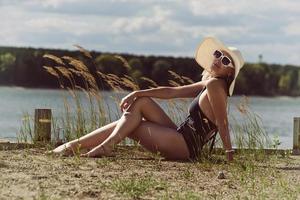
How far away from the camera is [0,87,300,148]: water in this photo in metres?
11.2

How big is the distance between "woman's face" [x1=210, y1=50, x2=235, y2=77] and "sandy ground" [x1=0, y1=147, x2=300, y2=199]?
77cm

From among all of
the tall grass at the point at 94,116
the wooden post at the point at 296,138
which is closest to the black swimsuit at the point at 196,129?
the tall grass at the point at 94,116

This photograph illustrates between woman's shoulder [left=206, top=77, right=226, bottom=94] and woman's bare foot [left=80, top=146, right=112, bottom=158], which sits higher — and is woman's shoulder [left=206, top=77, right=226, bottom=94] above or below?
above

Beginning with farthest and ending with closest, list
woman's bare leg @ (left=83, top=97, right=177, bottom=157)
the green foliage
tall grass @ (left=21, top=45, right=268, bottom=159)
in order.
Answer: the green foliage, tall grass @ (left=21, top=45, right=268, bottom=159), woman's bare leg @ (left=83, top=97, right=177, bottom=157)

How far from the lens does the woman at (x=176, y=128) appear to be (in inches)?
263

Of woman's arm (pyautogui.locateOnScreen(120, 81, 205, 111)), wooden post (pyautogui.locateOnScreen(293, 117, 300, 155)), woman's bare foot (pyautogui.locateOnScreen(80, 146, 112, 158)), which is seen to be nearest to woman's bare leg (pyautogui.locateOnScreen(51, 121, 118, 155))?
woman's bare foot (pyautogui.locateOnScreen(80, 146, 112, 158))

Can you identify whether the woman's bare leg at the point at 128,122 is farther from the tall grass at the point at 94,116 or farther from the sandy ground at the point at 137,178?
the tall grass at the point at 94,116

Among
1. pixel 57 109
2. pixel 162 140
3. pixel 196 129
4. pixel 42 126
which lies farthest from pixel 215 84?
pixel 57 109

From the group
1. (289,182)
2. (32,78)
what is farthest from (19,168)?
(32,78)

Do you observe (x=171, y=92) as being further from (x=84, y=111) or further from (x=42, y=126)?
(x=42, y=126)

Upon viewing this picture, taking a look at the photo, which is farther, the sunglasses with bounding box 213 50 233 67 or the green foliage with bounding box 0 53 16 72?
the green foliage with bounding box 0 53 16 72

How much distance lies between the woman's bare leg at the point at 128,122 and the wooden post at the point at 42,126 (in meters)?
1.41

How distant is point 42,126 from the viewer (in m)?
8.09

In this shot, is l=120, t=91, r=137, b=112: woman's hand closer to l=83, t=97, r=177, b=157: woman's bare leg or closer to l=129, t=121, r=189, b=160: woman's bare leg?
l=83, t=97, r=177, b=157: woman's bare leg
